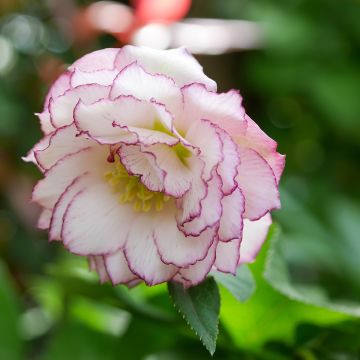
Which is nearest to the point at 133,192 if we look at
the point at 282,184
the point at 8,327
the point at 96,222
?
the point at 96,222

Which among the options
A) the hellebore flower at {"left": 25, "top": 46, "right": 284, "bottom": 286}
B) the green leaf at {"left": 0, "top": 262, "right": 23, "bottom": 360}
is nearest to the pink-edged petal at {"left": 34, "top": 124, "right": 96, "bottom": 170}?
the hellebore flower at {"left": 25, "top": 46, "right": 284, "bottom": 286}

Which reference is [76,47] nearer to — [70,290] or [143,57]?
[70,290]

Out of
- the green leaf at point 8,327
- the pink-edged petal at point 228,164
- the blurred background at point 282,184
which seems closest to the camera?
the pink-edged petal at point 228,164

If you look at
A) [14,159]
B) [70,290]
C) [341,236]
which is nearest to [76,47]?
[14,159]

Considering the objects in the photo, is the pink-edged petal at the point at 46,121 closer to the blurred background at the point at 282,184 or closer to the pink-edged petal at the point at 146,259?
the pink-edged petal at the point at 146,259

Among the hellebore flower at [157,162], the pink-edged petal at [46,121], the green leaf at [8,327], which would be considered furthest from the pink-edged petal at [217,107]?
the green leaf at [8,327]

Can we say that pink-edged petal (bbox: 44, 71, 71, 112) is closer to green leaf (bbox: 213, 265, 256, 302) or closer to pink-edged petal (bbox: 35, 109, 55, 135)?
pink-edged petal (bbox: 35, 109, 55, 135)
